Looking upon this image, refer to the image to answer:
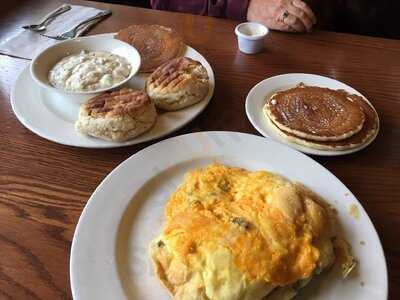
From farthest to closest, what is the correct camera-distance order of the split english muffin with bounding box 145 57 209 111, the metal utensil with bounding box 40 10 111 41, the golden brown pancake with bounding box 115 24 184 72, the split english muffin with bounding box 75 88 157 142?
the metal utensil with bounding box 40 10 111 41
the golden brown pancake with bounding box 115 24 184 72
the split english muffin with bounding box 145 57 209 111
the split english muffin with bounding box 75 88 157 142

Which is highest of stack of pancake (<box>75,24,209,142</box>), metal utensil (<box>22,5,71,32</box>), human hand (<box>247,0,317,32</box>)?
human hand (<box>247,0,317,32</box>)

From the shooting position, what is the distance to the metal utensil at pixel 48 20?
1511mm

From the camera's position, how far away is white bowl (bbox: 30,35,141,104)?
3.55 ft

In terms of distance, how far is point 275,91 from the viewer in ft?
3.92

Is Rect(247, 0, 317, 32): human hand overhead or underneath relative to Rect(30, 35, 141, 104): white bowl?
overhead

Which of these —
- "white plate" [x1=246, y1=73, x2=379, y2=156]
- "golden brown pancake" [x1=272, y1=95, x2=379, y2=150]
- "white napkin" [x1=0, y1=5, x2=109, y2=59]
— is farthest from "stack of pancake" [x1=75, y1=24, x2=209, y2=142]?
"white napkin" [x1=0, y1=5, x2=109, y2=59]

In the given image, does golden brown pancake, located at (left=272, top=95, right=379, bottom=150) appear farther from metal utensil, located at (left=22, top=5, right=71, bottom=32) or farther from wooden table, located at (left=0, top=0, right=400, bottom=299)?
metal utensil, located at (left=22, top=5, right=71, bottom=32)

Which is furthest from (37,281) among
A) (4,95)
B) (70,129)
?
(4,95)

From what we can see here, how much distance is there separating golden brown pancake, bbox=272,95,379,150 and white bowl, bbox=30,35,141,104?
1.62 feet

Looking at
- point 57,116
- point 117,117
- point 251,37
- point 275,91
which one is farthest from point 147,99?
point 251,37

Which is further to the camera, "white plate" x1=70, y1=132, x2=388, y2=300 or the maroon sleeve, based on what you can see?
the maroon sleeve

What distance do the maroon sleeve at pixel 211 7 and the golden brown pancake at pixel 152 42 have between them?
387 mm

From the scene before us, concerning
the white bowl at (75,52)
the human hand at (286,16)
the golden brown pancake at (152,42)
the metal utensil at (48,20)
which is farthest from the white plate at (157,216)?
the metal utensil at (48,20)

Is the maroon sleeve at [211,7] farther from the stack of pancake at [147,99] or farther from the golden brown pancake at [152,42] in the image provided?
the stack of pancake at [147,99]
